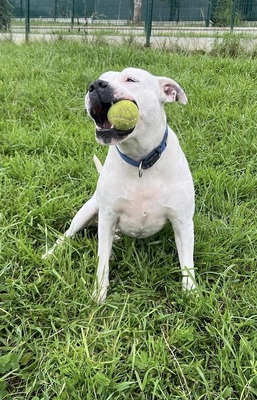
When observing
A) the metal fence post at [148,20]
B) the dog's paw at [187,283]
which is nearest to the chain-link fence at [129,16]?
the metal fence post at [148,20]

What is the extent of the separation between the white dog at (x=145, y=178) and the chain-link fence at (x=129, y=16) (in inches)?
195

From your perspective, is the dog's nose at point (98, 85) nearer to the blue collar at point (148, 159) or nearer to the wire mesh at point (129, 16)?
the blue collar at point (148, 159)

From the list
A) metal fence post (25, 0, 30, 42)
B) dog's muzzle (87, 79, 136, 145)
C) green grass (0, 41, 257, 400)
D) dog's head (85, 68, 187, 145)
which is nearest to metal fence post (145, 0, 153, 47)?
metal fence post (25, 0, 30, 42)

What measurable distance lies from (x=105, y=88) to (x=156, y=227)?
0.70m

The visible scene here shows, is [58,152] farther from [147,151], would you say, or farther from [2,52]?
[2,52]

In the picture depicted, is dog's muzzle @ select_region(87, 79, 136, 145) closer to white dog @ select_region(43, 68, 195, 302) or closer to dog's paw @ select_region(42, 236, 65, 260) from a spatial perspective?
white dog @ select_region(43, 68, 195, 302)

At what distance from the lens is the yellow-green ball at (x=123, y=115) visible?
167 centimetres

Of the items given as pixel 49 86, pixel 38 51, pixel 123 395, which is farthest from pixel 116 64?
pixel 123 395

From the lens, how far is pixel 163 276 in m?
2.08

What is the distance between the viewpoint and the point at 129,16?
313 inches

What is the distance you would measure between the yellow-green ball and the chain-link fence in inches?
203

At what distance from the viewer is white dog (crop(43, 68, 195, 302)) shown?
1842mm

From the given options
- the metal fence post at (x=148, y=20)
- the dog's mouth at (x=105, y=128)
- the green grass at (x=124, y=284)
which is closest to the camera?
the green grass at (x=124, y=284)

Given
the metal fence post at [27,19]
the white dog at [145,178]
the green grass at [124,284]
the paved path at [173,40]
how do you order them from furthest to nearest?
the metal fence post at [27,19], the paved path at [173,40], the white dog at [145,178], the green grass at [124,284]
